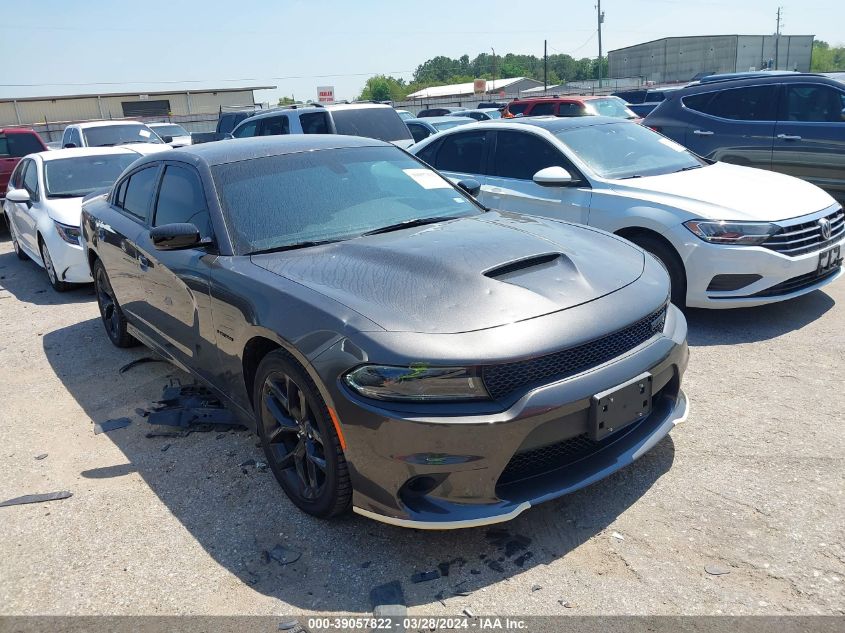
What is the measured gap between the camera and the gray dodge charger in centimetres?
262

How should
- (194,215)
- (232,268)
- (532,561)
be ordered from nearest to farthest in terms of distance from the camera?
1. (532,561)
2. (232,268)
3. (194,215)

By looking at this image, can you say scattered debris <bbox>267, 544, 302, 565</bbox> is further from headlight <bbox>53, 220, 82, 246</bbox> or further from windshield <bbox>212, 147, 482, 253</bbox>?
headlight <bbox>53, 220, 82, 246</bbox>

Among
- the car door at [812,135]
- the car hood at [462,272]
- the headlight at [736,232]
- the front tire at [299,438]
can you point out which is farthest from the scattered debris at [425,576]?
the car door at [812,135]

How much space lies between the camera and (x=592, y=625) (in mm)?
2438

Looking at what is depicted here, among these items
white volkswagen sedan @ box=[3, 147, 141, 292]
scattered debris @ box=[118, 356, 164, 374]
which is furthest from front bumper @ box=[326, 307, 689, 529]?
white volkswagen sedan @ box=[3, 147, 141, 292]

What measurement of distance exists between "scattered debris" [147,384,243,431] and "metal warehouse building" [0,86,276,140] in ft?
127

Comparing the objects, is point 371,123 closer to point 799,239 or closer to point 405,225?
point 799,239

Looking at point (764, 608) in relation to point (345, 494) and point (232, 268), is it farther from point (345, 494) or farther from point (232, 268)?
point (232, 268)

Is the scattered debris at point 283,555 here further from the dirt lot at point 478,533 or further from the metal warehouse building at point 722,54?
the metal warehouse building at point 722,54

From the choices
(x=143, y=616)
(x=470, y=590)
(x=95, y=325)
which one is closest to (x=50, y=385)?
(x=95, y=325)

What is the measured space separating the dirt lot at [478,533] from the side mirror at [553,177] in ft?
7.00

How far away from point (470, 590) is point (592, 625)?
0.47 m

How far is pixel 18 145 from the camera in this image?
1329 centimetres

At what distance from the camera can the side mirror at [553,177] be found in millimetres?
5812
